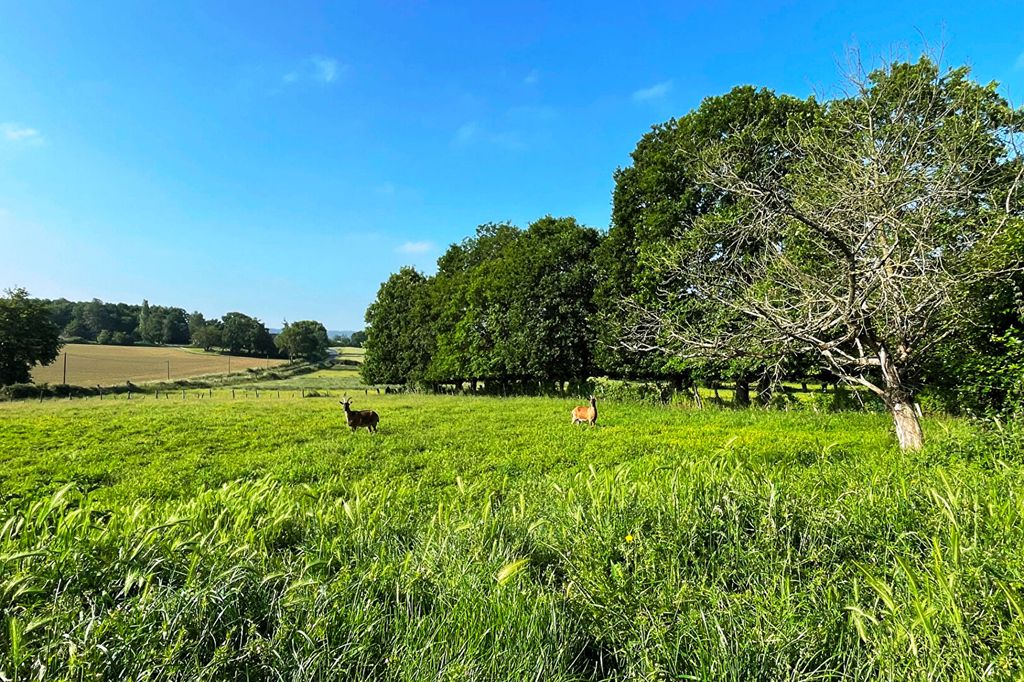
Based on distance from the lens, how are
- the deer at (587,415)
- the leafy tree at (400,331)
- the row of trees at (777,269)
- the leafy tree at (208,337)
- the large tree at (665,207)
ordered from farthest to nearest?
the leafy tree at (208,337) → the leafy tree at (400,331) → the large tree at (665,207) → the deer at (587,415) → the row of trees at (777,269)

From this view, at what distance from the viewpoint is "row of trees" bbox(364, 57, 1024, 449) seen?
7.56m

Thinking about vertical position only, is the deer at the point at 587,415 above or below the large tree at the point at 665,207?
below

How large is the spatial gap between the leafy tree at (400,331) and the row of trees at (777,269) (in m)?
0.19

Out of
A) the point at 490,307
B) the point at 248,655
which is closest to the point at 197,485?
the point at 248,655

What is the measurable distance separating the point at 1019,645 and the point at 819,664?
80 cm

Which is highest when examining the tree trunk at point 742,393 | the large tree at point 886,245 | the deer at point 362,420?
the large tree at point 886,245

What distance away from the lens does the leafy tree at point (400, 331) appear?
37.8 metres

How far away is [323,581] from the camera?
2.81 meters

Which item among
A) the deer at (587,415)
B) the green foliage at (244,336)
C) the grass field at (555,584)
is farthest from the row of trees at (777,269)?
the green foliage at (244,336)

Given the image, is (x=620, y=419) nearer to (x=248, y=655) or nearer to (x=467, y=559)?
(x=467, y=559)

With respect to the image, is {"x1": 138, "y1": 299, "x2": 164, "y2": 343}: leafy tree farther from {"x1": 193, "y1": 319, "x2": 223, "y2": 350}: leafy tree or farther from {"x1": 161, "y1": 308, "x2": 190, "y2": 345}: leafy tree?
{"x1": 193, "y1": 319, "x2": 223, "y2": 350}: leafy tree

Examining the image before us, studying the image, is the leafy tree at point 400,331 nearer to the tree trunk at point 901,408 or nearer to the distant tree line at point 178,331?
the tree trunk at point 901,408

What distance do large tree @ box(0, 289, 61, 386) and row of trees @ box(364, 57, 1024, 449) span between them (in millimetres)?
33480

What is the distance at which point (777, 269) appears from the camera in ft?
28.7
